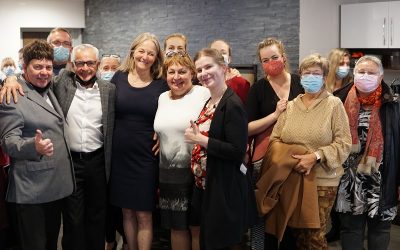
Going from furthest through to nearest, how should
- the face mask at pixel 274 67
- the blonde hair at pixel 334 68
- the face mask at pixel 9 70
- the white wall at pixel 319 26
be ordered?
the white wall at pixel 319 26, the face mask at pixel 9 70, the blonde hair at pixel 334 68, the face mask at pixel 274 67

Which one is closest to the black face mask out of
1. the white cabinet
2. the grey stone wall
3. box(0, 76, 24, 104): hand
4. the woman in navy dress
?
the woman in navy dress

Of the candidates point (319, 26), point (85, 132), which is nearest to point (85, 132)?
point (85, 132)

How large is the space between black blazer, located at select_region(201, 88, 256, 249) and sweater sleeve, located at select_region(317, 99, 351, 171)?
0.48 meters

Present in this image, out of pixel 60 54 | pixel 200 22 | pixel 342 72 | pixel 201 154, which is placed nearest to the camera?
pixel 201 154

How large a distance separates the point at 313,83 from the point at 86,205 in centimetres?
153

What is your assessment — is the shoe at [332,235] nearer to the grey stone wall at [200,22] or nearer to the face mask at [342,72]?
the face mask at [342,72]

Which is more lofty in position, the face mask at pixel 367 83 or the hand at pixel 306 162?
the face mask at pixel 367 83

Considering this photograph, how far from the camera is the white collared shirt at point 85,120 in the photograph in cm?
291

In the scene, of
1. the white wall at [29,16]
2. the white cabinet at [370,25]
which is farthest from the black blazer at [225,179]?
the white wall at [29,16]

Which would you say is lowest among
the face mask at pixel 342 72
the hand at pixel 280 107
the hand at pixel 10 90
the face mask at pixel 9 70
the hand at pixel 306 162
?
the hand at pixel 306 162

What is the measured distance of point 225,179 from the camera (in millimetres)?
2590

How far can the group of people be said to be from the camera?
8.57 ft

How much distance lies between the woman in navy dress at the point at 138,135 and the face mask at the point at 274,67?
2.08ft

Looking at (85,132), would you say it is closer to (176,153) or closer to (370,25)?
(176,153)
